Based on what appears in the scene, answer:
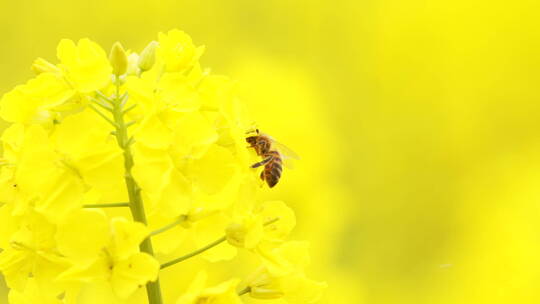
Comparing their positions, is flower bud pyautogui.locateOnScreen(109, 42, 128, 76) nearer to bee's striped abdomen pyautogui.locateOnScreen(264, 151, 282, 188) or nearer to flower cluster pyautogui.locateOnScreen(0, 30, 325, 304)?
flower cluster pyautogui.locateOnScreen(0, 30, 325, 304)

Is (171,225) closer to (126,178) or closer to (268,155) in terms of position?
(126,178)

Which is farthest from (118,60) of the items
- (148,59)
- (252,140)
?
(252,140)

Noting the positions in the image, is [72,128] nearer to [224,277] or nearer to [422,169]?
[224,277]

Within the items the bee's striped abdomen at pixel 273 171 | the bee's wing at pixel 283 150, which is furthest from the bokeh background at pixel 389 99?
the bee's striped abdomen at pixel 273 171

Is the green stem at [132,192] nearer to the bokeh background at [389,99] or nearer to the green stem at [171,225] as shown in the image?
the green stem at [171,225]

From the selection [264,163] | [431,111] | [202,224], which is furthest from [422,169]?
[202,224]
